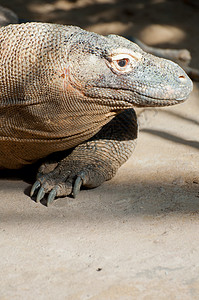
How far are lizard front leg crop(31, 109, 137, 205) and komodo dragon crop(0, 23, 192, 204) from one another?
0.01m

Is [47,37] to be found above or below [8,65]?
above

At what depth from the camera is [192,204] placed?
10.5 ft

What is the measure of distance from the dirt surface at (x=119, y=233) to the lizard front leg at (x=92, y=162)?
3.6 inches

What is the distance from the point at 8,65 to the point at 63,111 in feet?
1.61

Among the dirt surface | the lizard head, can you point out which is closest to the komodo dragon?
the lizard head

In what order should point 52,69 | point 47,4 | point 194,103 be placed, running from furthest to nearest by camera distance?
point 47,4 < point 194,103 < point 52,69

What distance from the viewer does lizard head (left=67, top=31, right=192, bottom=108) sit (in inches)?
121

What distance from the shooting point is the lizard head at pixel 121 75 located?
10.1ft

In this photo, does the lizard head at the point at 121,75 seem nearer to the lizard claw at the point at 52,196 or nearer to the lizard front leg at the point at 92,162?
the lizard front leg at the point at 92,162

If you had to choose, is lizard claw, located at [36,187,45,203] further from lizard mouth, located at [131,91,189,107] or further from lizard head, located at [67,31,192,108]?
lizard mouth, located at [131,91,189,107]

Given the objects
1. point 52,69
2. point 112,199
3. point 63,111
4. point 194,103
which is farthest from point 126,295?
point 194,103

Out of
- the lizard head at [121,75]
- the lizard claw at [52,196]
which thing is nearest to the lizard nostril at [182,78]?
the lizard head at [121,75]

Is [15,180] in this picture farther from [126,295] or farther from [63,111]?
[126,295]

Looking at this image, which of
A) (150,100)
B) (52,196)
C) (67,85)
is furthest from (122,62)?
(52,196)
